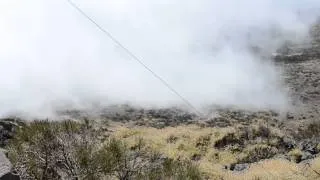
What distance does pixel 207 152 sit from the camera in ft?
142

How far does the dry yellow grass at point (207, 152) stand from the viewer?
28484mm

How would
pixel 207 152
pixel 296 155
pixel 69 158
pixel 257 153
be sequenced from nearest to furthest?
1. pixel 69 158
2. pixel 296 155
3. pixel 257 153
4. pixel 207 152

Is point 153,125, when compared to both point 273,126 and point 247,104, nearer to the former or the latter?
point 273,126

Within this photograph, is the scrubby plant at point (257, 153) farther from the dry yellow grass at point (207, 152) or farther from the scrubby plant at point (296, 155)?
the scrubby plant at point (296, 155)

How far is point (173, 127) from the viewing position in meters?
51.1

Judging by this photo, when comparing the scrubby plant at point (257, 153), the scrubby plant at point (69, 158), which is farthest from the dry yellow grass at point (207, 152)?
the scrubby plant at point (69, 158)

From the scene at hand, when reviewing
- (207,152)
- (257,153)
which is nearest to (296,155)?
(257,153)

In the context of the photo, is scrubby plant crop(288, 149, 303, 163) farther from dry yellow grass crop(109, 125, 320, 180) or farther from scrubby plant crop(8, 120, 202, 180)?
scrubby plant crop(8, 120, 202, 180)

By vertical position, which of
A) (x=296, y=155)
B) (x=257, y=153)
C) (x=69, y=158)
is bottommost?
(x=257, y=153)

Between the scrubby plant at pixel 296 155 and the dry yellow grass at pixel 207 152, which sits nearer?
Answer: the dry yellow grass at pixel 207 152

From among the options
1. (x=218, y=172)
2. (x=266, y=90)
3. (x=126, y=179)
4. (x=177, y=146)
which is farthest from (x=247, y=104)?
(x=126, y=179)

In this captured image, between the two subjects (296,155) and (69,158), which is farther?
(296,155)

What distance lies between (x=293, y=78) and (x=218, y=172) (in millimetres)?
37954

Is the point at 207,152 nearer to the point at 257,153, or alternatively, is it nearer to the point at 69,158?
the point at 257,153
